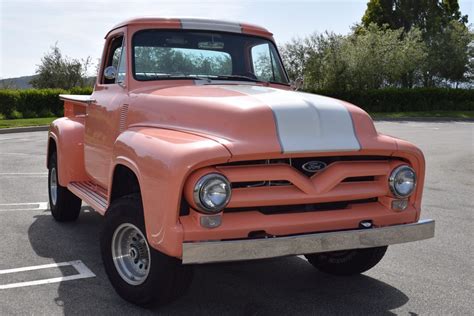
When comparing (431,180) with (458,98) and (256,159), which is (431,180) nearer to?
(256,159)

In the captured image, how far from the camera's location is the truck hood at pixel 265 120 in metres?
3.60

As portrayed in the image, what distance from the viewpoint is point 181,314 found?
3.91m

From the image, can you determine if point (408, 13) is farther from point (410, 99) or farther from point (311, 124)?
point (311, 124)

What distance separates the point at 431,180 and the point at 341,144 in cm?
681

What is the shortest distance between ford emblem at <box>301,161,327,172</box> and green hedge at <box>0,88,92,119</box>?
945 inches

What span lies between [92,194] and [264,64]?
203cm

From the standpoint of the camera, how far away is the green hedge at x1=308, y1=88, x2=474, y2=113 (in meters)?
32.7

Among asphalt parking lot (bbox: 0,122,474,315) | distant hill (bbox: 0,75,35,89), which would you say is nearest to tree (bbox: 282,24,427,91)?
distant hill (bbox: 0,75,35,89)

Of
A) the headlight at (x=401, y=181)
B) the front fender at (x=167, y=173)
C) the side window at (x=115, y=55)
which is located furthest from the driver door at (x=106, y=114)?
the headlight at (x=401, y=181)

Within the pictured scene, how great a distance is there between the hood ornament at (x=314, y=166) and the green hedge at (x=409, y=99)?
29.4 m

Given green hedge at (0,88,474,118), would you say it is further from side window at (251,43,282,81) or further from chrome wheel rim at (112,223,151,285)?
chrome wheel rim at (112,223,151,285)

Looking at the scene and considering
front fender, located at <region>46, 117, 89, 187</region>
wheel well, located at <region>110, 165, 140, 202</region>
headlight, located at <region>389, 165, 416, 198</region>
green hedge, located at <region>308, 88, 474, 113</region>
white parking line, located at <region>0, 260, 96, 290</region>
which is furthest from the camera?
green hedge, located at <region>308, 88, 474, 113</region>

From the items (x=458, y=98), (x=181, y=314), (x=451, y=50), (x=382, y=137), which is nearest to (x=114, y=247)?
(x=181, y=314)

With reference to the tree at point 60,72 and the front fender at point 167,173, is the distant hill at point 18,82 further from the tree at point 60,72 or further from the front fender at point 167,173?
the front fender at point 167,173
